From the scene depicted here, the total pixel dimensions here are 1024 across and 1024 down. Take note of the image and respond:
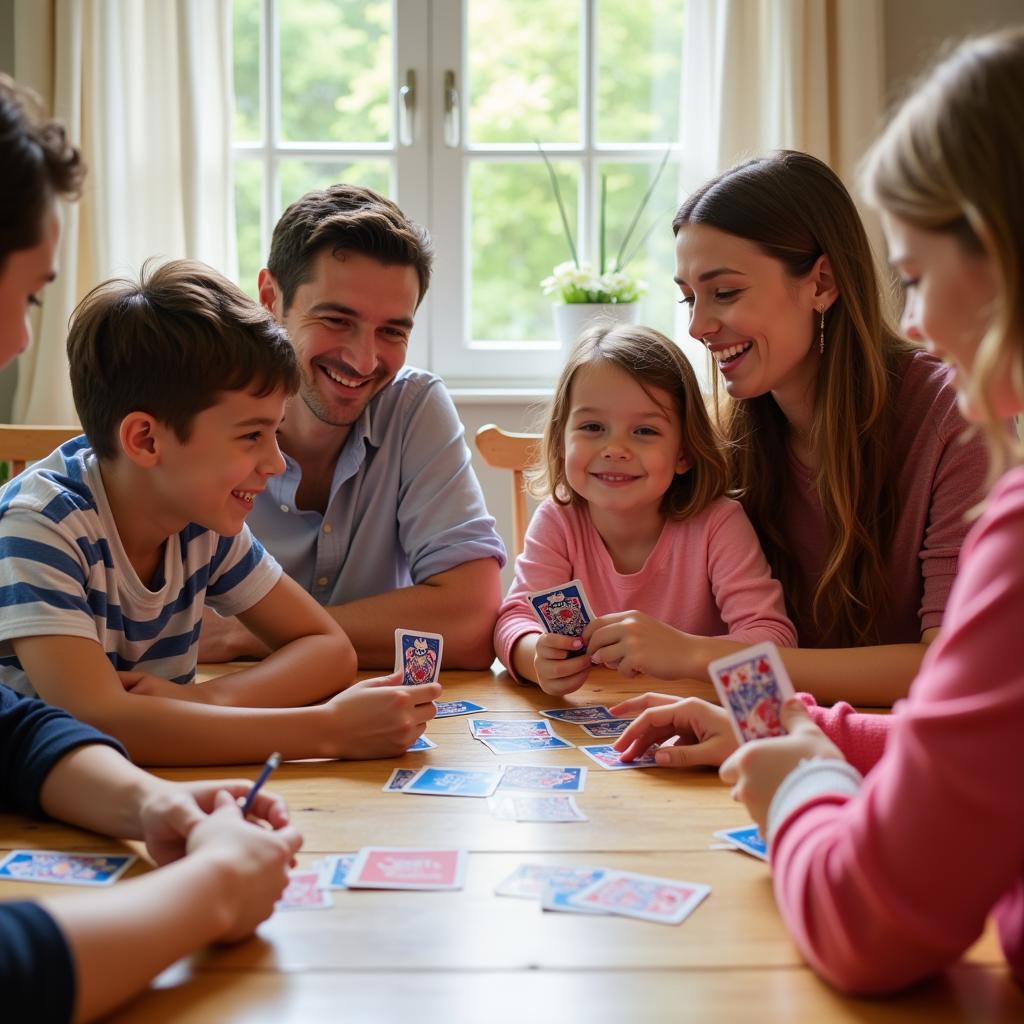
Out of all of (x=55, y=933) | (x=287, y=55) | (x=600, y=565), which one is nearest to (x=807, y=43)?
(x=287, y=55)

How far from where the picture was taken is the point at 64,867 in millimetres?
1293

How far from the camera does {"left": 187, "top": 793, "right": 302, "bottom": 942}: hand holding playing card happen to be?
1.11 meters

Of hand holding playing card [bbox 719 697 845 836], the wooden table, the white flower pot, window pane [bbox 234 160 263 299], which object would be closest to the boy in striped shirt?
the wooden table

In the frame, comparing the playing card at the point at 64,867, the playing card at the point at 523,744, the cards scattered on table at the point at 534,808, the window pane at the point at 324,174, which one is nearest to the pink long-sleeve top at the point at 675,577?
the playing card at the point at 523,744

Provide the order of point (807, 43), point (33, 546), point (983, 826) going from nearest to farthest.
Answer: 1. point (983, 826)
2. point (33, 546)
3. point (807, 43)

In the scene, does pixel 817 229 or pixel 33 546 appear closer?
pixel 33 546

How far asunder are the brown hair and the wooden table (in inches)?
33.2

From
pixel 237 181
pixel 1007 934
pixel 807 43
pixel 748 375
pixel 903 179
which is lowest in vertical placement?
pixel 1007 934

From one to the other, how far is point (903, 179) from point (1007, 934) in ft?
2.21

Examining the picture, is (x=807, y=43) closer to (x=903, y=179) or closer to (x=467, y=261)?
(x=467, y=261)

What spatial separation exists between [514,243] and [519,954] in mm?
3586

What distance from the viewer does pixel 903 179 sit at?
108 cm

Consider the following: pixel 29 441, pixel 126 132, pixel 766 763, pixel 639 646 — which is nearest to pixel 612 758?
pixel 639 646

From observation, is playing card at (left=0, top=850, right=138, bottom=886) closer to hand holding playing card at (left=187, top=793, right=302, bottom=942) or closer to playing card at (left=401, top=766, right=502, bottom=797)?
hand holding playing card at (left=187, top=793, right=302, bottom=942)
